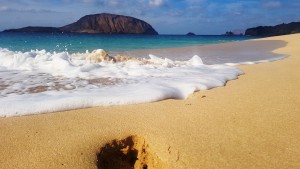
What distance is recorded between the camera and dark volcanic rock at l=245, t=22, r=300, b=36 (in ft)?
211

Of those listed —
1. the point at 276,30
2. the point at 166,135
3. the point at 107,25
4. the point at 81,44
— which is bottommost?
the point at 81,44

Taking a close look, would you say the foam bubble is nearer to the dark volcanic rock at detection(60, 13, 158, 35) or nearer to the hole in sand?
the hole in sand

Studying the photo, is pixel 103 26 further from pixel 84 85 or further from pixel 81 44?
pixel 84 85

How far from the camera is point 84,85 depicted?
3.34 meters

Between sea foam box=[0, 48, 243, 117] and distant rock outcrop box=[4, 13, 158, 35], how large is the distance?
6040 centimetres

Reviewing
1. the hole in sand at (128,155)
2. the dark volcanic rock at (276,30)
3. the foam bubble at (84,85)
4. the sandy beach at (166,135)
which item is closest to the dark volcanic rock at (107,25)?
the dark volcanic rock at (276,30)

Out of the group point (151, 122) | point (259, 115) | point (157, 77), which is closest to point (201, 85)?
point (157, 77)

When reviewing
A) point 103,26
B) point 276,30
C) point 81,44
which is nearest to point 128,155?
point 81,44

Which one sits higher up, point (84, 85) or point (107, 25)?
point (107, 25)

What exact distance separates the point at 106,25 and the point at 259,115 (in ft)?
229

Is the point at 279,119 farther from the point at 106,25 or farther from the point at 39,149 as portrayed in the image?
the point at 106,25

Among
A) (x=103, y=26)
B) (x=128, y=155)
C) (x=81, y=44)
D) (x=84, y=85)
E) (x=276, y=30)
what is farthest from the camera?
(x=276, y=30)

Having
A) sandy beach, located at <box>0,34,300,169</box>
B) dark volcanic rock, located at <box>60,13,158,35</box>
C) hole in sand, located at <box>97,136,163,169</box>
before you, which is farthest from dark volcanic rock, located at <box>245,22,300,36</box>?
hole in sand, located at <box>97,136,163,169</box>

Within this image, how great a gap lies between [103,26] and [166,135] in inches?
2738
